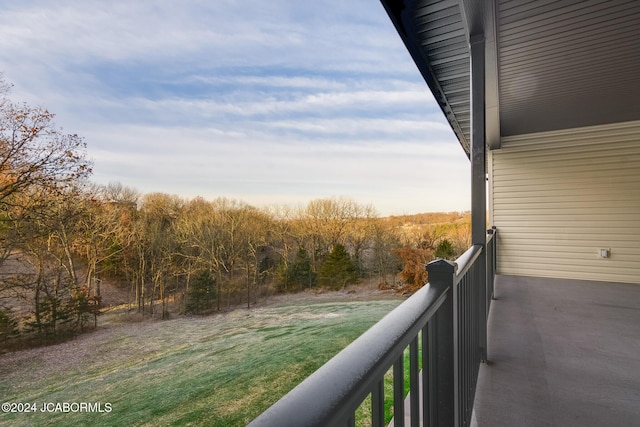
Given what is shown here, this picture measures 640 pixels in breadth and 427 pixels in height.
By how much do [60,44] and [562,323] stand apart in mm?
13626

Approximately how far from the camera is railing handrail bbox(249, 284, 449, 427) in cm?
35

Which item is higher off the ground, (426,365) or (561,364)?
(426,365)

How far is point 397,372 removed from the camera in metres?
0.68

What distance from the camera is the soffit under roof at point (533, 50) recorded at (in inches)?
94.1

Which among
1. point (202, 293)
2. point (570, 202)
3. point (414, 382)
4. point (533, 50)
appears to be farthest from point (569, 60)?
point (202, 293)

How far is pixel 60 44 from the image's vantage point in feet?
31.1

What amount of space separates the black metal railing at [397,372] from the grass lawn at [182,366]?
5.88 meters

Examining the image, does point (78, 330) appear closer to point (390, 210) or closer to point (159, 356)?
point (159, 356)

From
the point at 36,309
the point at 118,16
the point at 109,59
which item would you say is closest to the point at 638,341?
the point at 36,309

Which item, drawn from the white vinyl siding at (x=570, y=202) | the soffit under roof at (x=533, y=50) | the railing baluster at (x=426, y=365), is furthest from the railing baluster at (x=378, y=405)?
the white vinyl siding at (x=570, y=202)

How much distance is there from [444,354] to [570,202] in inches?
245

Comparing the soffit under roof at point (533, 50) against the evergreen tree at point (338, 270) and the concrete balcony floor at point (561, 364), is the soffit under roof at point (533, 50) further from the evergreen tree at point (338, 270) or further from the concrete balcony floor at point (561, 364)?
the evergreen tree at point (338, 270)

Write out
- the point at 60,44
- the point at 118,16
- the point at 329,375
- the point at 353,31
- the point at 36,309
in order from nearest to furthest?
1. the point at 329,375
2. the point at 36,309
3. the point at 60,44
4. the point at 118,16
5. the point at 353,31

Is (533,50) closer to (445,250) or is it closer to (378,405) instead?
(378,405)
